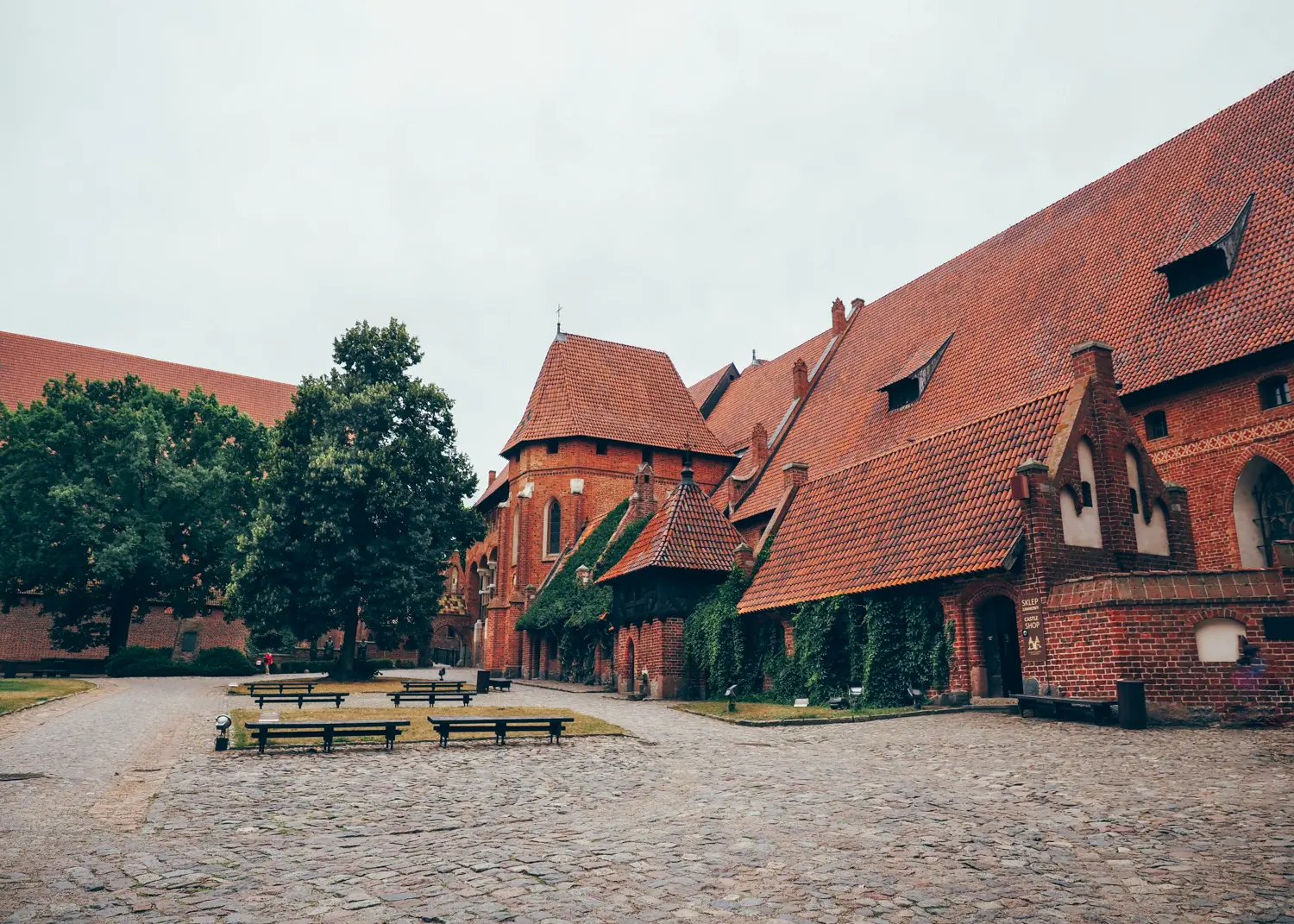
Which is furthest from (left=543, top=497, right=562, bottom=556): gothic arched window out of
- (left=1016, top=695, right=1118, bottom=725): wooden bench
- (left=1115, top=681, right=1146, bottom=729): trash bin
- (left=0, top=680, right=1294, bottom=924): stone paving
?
(left=1115, top=681, right=1146, bottom=729): trash bin

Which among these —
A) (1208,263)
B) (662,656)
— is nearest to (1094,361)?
(1208,263)

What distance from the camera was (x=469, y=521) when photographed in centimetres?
3319

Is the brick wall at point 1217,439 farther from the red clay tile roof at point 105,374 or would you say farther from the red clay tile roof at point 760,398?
the red clay tile roof at point 105,374

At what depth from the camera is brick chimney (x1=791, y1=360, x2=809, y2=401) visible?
110 feet

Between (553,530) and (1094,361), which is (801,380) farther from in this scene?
(1094,361)

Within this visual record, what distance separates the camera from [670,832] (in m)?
7.55

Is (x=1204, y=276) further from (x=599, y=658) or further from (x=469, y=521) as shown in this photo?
(x=469, y=521)

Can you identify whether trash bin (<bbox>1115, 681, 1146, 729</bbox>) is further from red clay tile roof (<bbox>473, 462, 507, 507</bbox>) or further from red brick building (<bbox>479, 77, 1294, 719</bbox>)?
red clay tile roof (<bbox>473, 462, 507, 507</bbox>)

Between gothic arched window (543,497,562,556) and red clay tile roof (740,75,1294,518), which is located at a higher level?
red clay tile roof (740,75,1294,518)

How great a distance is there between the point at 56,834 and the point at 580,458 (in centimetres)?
3206

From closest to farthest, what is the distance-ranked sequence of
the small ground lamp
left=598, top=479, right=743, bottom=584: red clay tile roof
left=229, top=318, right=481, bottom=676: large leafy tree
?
the small ground lamp, left=598, top=479, right=743, bottom=584: red clay tile roof, left=229, top=318, right=481, bottom=676: large leafy tree

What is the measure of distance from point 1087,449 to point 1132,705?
5.77 meters

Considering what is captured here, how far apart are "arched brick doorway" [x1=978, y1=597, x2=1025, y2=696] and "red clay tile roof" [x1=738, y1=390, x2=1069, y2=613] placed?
1257 mm

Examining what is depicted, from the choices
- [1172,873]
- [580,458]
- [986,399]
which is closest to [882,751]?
[1172,873]
